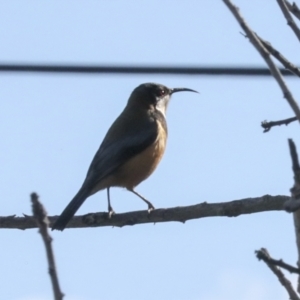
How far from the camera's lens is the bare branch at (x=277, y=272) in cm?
205

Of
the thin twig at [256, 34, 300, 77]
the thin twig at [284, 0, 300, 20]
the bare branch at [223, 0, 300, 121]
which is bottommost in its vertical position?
the bare branch at [223, 0, 300, 121]

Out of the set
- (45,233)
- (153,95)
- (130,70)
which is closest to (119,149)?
(153,95)

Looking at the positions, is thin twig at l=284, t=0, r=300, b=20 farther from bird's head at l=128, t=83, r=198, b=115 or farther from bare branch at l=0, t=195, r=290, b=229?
bird's head at l=128, t=83, r=198, b=115

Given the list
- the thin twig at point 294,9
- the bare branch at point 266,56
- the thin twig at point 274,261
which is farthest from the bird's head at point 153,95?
the thin twig at point 274,261

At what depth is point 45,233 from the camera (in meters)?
1.78

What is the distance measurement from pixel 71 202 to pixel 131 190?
1.50m

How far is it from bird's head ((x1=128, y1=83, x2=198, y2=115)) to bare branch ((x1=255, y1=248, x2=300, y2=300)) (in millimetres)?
7428

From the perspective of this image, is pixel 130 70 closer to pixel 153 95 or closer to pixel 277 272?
pixel 277 272

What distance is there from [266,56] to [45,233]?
934mm

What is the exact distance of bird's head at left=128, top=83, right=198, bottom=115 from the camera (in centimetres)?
980

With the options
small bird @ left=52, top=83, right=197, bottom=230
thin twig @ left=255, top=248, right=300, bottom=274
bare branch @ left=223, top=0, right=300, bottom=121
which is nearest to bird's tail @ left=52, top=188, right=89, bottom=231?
small bird @ left=52, top=83, right=197, bottom=230

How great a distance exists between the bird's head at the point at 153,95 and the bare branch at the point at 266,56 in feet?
23.8

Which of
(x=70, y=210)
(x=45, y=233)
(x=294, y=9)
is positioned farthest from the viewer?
(x=70, y=210)

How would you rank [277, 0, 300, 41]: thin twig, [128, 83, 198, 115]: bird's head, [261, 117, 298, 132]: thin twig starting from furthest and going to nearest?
[128, 83, 198, 115]: bird's head < [261, 117, 298, 132]: thin twig < [277, 0, 300, 41]: thin twig
